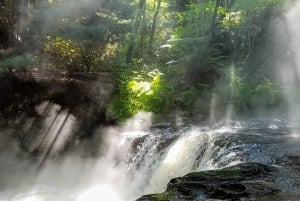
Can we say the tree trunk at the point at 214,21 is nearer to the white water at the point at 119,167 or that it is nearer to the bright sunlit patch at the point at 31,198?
the white water at the point at 119,167

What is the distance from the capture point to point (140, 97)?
16.3 meters

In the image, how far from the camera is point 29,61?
47.3 ft

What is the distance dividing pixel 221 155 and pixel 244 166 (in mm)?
2225

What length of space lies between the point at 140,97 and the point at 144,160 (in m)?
4.46

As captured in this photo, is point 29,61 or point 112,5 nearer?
point 29,61

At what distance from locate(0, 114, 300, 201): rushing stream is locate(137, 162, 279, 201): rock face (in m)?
1.60

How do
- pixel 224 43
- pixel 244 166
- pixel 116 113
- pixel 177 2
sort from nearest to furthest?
pixel 244 166, pixel 116 113, pixel 224 43, pixel 177 2

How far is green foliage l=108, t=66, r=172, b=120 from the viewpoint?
15.8 meters

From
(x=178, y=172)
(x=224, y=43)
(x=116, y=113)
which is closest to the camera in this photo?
(x=178, y=172)

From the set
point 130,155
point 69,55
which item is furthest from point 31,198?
point 69,55

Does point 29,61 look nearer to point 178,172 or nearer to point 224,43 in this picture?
point 178,172

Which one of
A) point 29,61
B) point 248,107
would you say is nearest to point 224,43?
point 248,107

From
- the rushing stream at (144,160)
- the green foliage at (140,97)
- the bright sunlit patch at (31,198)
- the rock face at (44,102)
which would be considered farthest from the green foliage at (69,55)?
the bright sunlit patch at (31,198)

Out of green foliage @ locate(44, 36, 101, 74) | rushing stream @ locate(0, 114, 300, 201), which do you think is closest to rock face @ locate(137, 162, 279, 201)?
rushing stream @ locate(0, 114, 300, 201)
